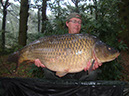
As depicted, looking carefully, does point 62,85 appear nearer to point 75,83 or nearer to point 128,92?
point 75,83

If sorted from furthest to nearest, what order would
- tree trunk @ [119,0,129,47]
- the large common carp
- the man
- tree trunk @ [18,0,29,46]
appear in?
tree trunk @ [119,0,129,47] → tree trunk @ [18,0,29,46] → the man → the large common carp

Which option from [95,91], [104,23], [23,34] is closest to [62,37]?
[95,91]

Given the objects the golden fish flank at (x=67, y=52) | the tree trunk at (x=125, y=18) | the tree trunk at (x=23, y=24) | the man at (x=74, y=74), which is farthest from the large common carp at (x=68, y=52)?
the tree trunk at (x=125, y=18)

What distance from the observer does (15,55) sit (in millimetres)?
1145

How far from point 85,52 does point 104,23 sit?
1.60 meters

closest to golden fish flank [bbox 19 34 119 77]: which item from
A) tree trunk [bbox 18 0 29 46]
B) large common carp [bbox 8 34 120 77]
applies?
large common carp [bbox 8 34 120 77]

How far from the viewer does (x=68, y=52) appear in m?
1.06

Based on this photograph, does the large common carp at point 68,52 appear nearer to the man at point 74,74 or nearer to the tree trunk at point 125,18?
the man at point 74,74

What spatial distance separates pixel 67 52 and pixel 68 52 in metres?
0.01

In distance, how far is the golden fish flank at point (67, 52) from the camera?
3.48 ft

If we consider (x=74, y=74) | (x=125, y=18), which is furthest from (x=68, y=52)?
(x=125, y=18)

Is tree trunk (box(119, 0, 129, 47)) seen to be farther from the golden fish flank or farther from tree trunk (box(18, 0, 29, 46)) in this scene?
the golden fish flank

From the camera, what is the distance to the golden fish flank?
41.8 inches

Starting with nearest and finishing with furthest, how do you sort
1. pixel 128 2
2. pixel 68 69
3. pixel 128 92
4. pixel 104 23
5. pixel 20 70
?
pixel 128 92, pixel 68 69, pixel 104 23, pixel 20 70, pixel 128 2
